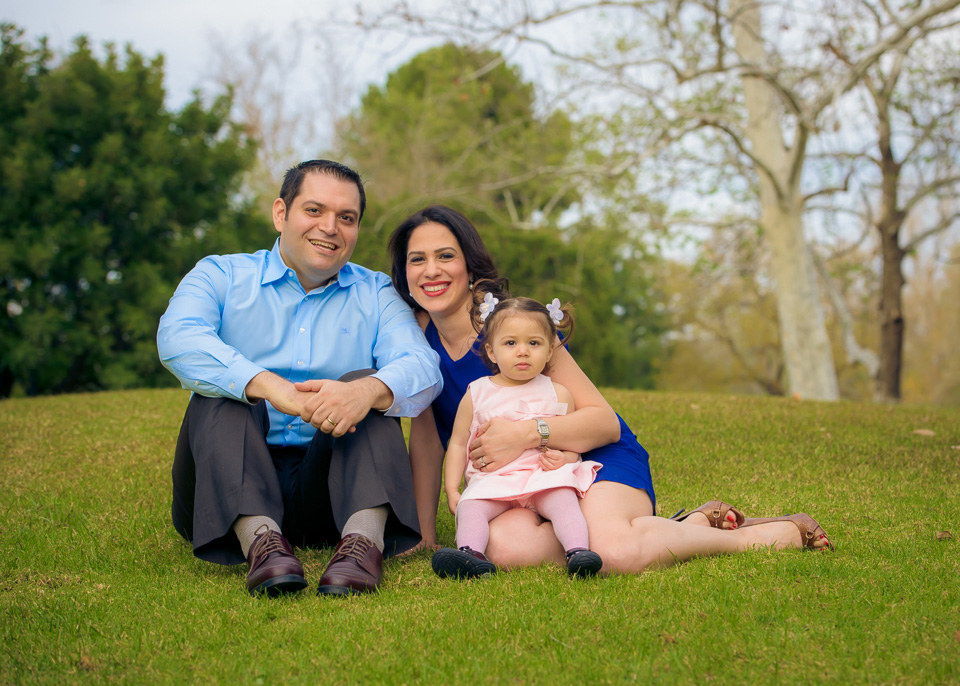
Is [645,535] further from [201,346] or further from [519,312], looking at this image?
[201,346]

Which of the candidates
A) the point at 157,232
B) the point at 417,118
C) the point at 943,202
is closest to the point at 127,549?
the point at 157,232

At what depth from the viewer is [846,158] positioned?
41.7 feet

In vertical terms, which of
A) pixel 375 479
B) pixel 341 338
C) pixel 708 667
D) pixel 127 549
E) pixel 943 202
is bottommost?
pixel 127 549

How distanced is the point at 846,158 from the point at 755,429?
828 centimetres

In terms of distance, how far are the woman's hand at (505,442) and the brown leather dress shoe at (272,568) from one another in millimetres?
869

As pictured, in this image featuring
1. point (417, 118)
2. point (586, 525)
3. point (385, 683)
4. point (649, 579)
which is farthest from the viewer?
point (417, 118)

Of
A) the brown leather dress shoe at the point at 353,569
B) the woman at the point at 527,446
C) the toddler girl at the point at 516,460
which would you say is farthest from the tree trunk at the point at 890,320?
the brown leather dress shoe at the point at 353,569

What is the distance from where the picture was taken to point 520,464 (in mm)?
3318

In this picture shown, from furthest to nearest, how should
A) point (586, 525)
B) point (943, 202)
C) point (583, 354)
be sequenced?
point (583, 354), point (943, 202), point (586, 525)

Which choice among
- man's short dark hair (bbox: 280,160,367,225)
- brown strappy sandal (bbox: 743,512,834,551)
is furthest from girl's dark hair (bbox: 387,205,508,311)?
brown strappy sandal (bbox: 743,512,834,551)

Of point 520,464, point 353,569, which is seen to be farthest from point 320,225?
point 353,569

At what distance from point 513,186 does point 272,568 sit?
16406 mm

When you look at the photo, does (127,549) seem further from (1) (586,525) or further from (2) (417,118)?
(2) (417,118)

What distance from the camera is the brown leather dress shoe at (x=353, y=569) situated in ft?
9.28
